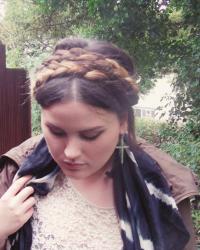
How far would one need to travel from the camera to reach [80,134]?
1.05 m

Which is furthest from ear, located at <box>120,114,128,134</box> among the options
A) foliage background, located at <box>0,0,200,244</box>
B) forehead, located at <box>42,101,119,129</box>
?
foliage background, located at <box>0,0,200,244</box>

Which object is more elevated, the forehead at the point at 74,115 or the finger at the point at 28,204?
the forehead at the point at 74,115

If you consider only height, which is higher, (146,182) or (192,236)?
(146,182)

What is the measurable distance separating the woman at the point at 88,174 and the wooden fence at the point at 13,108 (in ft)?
3.12

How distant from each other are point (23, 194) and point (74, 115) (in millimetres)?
281

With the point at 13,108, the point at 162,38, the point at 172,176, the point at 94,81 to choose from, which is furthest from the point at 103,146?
the point at 162,38

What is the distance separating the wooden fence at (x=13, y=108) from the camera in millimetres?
2115

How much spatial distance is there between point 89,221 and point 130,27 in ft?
15.4

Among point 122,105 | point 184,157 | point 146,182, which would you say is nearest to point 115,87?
point 122,105

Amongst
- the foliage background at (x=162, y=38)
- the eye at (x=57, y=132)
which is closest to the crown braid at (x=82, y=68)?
the eye at (x=57, y=132)

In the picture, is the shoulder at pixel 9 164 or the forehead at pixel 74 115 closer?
the forehead at pixel 74 115

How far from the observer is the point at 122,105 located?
111 centimetres

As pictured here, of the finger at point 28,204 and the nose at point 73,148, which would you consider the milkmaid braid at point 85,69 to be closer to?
the nose at point 73,148

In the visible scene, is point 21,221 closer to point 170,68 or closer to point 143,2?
point 143,2
